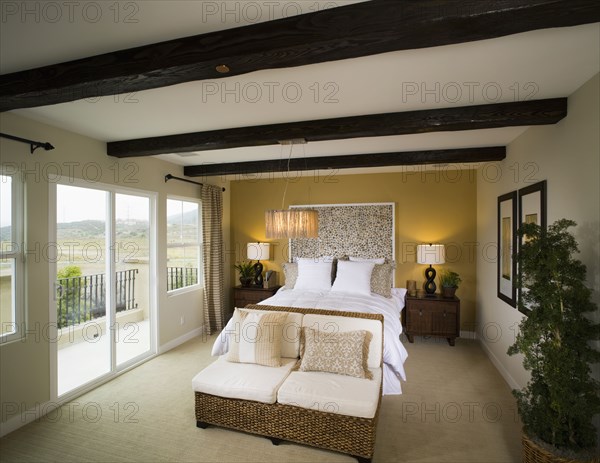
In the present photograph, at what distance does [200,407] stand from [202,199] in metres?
3.06

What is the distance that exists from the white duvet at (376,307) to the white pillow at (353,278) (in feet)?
0.39

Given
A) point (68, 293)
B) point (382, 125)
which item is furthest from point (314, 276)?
point (68, 293)

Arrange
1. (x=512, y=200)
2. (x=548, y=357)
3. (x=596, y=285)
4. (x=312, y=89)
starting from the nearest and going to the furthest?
(x=548, y=357), (x=596, y=285), (x=312, y=89), (x=512, y=200)

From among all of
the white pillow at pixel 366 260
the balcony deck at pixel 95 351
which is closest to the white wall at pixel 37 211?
the balcony deck at pixel 95 351

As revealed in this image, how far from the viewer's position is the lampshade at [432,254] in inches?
173

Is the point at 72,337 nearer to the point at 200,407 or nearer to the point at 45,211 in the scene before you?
the point at 45,211

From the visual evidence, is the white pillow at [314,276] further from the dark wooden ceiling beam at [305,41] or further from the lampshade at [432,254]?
the dark wooden ceiling beam at [305,41]

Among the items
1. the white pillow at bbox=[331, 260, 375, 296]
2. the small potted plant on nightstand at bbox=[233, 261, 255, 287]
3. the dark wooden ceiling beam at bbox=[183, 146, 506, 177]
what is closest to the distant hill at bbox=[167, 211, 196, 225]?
the dark wooden ceiling beam at bbox=[183, 146, 506, 177]

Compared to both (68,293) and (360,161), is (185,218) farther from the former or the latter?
(360,161)

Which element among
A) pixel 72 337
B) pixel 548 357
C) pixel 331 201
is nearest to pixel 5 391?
pixel 72 337

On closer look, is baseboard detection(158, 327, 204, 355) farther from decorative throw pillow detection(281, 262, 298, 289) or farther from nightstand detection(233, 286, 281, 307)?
decorative throw pillow detection(281, 262, 298, 289)

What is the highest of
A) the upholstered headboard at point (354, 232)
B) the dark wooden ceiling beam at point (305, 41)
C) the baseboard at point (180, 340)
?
the dark wooden ceiling beam at point (305, 41)

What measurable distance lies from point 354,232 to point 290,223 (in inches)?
70.9

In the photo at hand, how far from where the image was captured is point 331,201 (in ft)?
16.9
